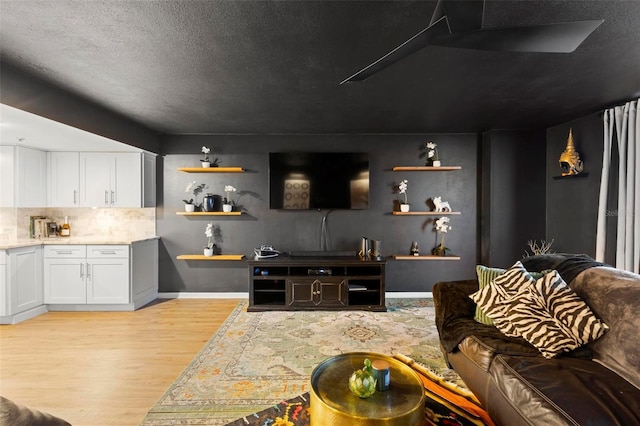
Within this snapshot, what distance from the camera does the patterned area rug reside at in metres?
1.98

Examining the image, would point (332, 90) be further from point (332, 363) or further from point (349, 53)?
point (332, 363)

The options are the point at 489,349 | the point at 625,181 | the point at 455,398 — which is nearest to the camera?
the point at 489,349

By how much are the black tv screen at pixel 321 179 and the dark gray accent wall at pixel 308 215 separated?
231 mm

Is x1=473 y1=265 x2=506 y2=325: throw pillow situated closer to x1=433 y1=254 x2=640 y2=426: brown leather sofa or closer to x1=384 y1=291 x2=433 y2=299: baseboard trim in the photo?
x1=433 y1=254 x2=640 y2=426: brown leather sofa

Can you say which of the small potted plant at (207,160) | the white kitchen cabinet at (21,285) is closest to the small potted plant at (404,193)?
the small potted plant at (207,160)

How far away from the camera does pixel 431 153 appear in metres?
4.27

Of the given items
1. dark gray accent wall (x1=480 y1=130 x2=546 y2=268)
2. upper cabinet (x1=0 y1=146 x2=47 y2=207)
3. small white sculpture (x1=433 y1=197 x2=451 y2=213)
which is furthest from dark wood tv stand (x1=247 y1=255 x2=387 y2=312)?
upper cabinet (x1=0 y1=146 x2=47 y2=207)

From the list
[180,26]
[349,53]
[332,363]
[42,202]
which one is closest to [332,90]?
[349,53]

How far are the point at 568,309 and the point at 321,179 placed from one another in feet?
9.90

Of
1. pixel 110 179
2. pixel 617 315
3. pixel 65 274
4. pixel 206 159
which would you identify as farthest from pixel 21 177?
pixel 617 315

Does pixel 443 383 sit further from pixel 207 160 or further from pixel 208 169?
pixel 207 160

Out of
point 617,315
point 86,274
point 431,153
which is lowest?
point 86,274

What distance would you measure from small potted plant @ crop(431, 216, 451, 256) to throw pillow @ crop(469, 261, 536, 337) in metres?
2.05

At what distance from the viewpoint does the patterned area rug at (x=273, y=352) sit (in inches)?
78.1
